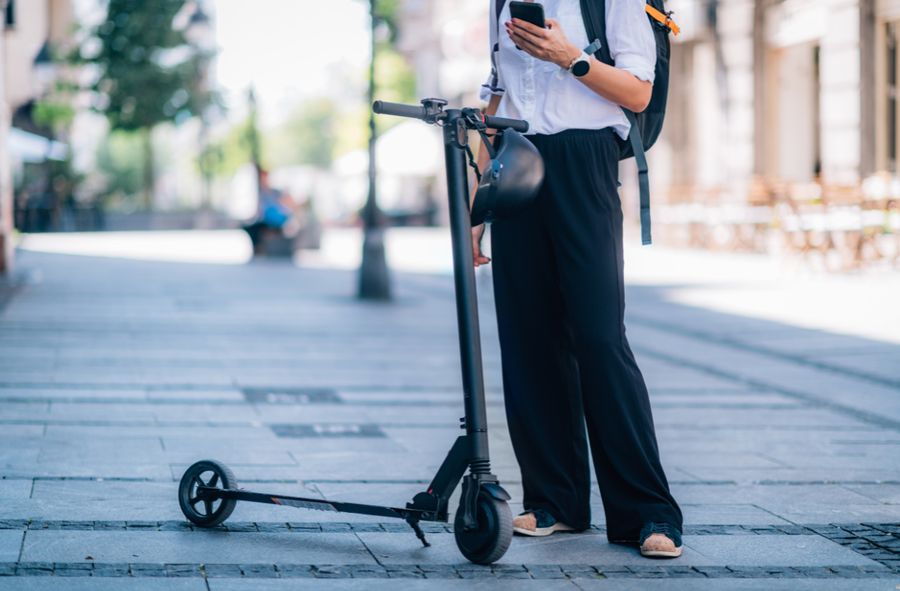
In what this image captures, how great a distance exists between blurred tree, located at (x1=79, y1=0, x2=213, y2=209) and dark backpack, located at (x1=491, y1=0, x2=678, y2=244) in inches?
1667

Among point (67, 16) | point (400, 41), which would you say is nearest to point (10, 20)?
point (400, 41)

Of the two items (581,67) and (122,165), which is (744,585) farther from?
(122,165)

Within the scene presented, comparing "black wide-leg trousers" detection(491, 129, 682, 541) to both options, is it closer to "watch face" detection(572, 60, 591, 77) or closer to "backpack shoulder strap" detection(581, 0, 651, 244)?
"backpack shoulder strap" detection(581, 0, 651, 244)

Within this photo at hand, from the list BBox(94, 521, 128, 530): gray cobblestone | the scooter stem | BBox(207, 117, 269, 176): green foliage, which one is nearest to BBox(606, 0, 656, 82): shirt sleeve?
the scooter stem

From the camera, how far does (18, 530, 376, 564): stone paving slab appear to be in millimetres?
3973

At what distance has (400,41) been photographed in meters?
56.2

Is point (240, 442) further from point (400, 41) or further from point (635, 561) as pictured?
point (400, 41)

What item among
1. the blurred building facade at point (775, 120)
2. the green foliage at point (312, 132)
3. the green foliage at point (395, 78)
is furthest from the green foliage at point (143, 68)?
the green foliage at point (312, 132)

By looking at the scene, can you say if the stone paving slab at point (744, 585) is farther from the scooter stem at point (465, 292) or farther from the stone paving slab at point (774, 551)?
the scooter stem at point (465, 292)

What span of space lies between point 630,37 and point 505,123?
52cm

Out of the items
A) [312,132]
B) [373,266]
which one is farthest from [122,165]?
[373,266]

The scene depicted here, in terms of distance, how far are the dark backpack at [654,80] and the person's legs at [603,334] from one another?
0.09 m

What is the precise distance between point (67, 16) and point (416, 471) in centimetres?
5682

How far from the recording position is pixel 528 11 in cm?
398
